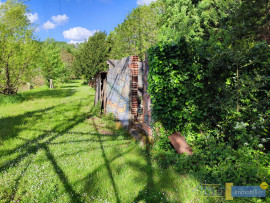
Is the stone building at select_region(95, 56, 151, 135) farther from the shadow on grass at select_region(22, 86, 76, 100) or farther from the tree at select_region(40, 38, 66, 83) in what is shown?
the tree at select_region(40, 38, 66, 83)

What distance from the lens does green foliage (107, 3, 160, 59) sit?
2372cm

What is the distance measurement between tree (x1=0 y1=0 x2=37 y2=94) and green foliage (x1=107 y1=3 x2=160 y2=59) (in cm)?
1390

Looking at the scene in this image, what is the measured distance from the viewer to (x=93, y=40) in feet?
100

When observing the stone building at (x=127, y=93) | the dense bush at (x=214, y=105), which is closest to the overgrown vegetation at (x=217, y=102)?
the dense bush at (x=214, y=105)

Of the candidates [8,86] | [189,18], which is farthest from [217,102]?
[189,18]

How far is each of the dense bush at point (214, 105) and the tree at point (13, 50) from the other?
12.6 m

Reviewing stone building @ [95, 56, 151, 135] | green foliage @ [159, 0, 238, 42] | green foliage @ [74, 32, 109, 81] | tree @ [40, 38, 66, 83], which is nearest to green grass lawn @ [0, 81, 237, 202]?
stone building @ [95, 56, 151, 135]

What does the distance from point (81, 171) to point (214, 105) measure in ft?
11.8

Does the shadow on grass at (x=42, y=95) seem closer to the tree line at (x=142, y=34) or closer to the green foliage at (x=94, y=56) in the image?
the tree line at (x=142, y=34)

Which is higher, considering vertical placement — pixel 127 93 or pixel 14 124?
pixel 127 93

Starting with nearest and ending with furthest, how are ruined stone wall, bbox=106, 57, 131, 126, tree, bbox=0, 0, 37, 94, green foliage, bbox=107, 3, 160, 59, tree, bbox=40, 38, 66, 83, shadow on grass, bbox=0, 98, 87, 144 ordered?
shadow on grass, bbox=0, 98, 87, 144 < ruined stone wall, bbox=106, 57, 131, 126 < tree, bbox=0, 0, 37, 94 < green foliage, bbox=107, 3, 160, 59 < tree, bbox=40, 38, 66, 83

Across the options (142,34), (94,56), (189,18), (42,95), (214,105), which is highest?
(189,18)

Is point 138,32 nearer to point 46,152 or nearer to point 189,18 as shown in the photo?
point 189,18

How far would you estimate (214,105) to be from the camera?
13.5 feet
